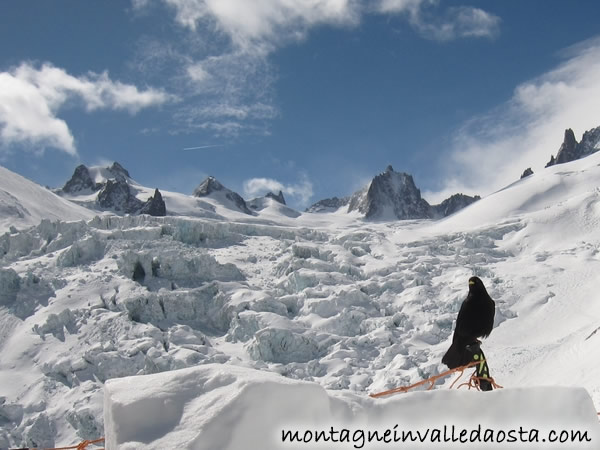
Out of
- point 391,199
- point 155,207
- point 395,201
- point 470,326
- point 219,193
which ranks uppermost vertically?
point 219,193

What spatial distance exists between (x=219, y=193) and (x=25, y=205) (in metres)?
73.6

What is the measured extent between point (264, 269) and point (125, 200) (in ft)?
237

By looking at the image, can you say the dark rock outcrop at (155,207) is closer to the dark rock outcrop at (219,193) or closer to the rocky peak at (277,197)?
the dark rock outcrop at (219,193)

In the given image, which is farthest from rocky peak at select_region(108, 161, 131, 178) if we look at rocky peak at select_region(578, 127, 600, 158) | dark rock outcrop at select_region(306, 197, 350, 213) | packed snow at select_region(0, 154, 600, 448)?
rocky peak at select_region(578, 127, 600, 158)

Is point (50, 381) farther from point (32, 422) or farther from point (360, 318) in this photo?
point (360, 318)

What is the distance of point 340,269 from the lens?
129ft

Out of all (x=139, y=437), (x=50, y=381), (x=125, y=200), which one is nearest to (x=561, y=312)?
(x=50, y=381)

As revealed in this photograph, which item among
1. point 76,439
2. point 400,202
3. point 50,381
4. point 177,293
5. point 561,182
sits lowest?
point 76,439

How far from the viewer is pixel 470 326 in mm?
5422

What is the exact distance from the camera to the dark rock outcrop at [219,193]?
129625 mm

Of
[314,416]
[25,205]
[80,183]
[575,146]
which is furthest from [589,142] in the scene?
[314,416]

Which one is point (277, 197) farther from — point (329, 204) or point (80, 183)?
point (80, 183)

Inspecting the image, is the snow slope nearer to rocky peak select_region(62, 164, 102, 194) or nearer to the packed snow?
the packed snow

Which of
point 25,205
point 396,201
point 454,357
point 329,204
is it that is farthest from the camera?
point 329,204
